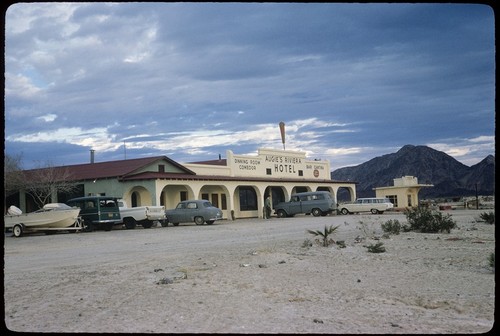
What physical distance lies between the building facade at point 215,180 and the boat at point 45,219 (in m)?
7.05

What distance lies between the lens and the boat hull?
973 inches

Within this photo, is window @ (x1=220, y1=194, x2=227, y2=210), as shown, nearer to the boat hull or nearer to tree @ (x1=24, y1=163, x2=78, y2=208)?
tree @ (x1=24, y1=163, x2=78, y2=208)

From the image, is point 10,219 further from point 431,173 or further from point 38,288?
point 431,173

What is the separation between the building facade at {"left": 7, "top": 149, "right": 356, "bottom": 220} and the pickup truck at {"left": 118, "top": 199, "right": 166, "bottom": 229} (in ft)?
9.96

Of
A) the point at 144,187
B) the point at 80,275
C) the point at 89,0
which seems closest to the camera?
the point at 89,0

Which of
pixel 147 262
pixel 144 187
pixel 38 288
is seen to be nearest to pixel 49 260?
pixel 147 262

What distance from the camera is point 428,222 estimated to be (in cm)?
1953

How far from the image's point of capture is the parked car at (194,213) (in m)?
29.5

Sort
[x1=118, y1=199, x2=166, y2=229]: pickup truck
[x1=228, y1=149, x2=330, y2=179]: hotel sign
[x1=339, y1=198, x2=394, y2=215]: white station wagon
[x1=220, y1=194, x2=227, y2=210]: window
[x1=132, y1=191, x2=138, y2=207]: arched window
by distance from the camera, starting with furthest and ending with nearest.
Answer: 1. [x1=228, y1=149, x2=330, y2=179]: hotel sign
2. [x1=220, y1=194, x2=227, y2=210]: window
3. [x1=339, y1=198, x2=394, y2=215]: white station wagon
4. [x1=132, y1=191, x2=138, y2=207]: arched window
5. [x1=118, y1=199, x2=166, y2=229]: pickup truck

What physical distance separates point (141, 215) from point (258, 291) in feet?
66.5

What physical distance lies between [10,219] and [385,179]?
3937 inches

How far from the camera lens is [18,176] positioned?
36.0 m

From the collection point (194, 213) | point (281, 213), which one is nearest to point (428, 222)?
point (194, 213)

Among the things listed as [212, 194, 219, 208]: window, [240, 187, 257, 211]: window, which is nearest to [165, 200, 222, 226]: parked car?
[212, 194, 219, 208]: window
